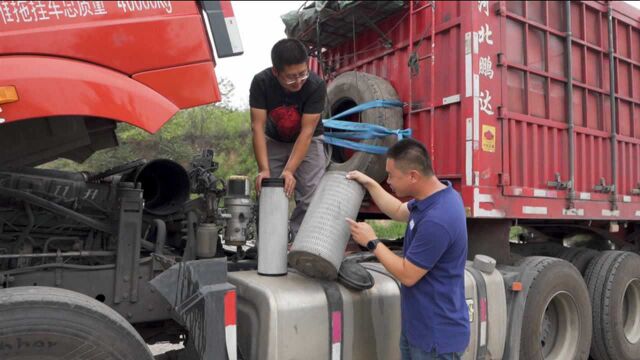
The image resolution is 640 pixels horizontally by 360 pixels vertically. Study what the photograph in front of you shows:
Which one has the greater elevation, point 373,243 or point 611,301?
point 373,243

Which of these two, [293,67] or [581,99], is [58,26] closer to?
[293,67]

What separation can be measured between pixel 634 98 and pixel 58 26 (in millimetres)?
5176

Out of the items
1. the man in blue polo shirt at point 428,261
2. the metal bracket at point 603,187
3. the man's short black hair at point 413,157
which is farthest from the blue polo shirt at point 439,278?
the metal bracket at point 603,187

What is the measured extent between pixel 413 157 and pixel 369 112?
1684 millimetres

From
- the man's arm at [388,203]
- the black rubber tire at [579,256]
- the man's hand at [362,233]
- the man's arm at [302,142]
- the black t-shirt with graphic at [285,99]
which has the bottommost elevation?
the black rubber tire at [579,256]

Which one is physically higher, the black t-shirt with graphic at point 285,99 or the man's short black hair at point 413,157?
the black t-shirt with graphic at point 285,99

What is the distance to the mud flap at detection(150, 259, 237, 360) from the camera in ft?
7.52

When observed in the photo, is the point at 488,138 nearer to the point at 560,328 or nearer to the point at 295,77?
the point at 295,77

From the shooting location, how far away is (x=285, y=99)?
3.30m

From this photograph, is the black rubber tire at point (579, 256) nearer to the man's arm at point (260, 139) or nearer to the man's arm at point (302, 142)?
the man's arm at point (302, 142)

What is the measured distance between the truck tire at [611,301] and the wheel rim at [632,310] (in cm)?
16

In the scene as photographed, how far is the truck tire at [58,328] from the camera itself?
190 centimetres

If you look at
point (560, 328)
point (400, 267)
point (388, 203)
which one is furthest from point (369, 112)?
point (560, 328)

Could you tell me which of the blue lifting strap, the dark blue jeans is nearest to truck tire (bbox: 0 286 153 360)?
the dark blue jeans
